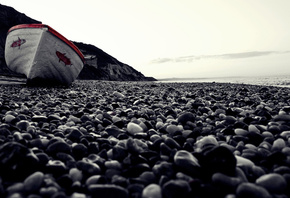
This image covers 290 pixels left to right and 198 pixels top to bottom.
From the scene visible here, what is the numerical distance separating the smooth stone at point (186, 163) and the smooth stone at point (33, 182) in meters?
0.98

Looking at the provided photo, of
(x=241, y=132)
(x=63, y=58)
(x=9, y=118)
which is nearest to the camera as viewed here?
(x=241, y=132)

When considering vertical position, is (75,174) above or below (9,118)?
below

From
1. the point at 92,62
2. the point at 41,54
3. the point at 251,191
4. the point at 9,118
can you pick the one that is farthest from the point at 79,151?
the point at 92,62

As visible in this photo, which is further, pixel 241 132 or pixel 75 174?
pixel 241 132

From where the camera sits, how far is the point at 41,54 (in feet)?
27.9

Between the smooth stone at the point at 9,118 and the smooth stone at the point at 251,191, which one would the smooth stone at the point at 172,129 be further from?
the smooth stone at the point at 9,118

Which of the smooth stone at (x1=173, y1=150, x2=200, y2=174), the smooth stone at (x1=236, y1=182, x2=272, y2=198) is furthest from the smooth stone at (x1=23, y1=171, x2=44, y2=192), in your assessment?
the smooth stone at (x1=236, y1=182, x2=272, y2=198)

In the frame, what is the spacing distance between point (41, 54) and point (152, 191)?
343 inches

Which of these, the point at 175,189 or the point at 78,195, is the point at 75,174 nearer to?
the point at 78,195

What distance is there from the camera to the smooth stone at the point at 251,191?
122 cm

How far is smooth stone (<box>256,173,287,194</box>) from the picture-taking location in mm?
1311

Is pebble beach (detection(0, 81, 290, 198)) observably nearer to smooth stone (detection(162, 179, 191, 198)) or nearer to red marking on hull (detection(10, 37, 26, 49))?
smooth stone (detection(162, 179, 191, 198))

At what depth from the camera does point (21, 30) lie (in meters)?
9.27

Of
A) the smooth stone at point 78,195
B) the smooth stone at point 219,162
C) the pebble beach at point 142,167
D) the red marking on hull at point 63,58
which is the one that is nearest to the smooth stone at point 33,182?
the pebble beach at point 142,167
